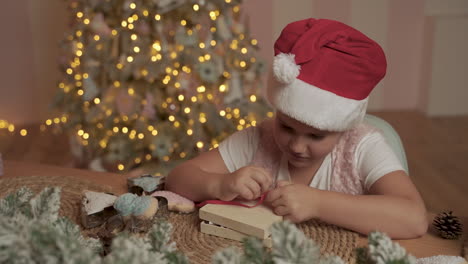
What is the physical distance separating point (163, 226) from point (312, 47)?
58 centimetres

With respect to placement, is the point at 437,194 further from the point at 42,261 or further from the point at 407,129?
the point at 42,261

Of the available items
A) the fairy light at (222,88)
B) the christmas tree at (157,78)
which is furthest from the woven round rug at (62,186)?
the fairy light at (222,88)

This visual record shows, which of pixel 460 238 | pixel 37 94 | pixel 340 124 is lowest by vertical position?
pixel 37 94

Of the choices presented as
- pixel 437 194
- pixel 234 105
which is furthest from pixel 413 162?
pixel 234 105

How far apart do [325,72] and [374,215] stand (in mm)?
276

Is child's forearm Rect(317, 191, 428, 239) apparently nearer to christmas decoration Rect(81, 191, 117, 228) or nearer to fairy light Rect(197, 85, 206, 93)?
christmas decoration Rect(81, 191, 117, 228)

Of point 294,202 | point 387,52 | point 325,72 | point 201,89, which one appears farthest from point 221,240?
point 387,52

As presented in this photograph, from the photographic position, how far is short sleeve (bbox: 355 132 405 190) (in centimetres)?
101

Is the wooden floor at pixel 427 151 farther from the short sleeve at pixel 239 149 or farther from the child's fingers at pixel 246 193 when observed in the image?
the child's fingers at pixel 246 193

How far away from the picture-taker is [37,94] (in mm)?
3809

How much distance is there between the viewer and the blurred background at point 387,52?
3.63 metres

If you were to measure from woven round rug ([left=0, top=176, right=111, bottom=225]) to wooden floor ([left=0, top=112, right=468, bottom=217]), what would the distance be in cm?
187

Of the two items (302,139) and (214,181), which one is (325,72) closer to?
(302,139)

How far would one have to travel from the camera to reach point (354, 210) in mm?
900
